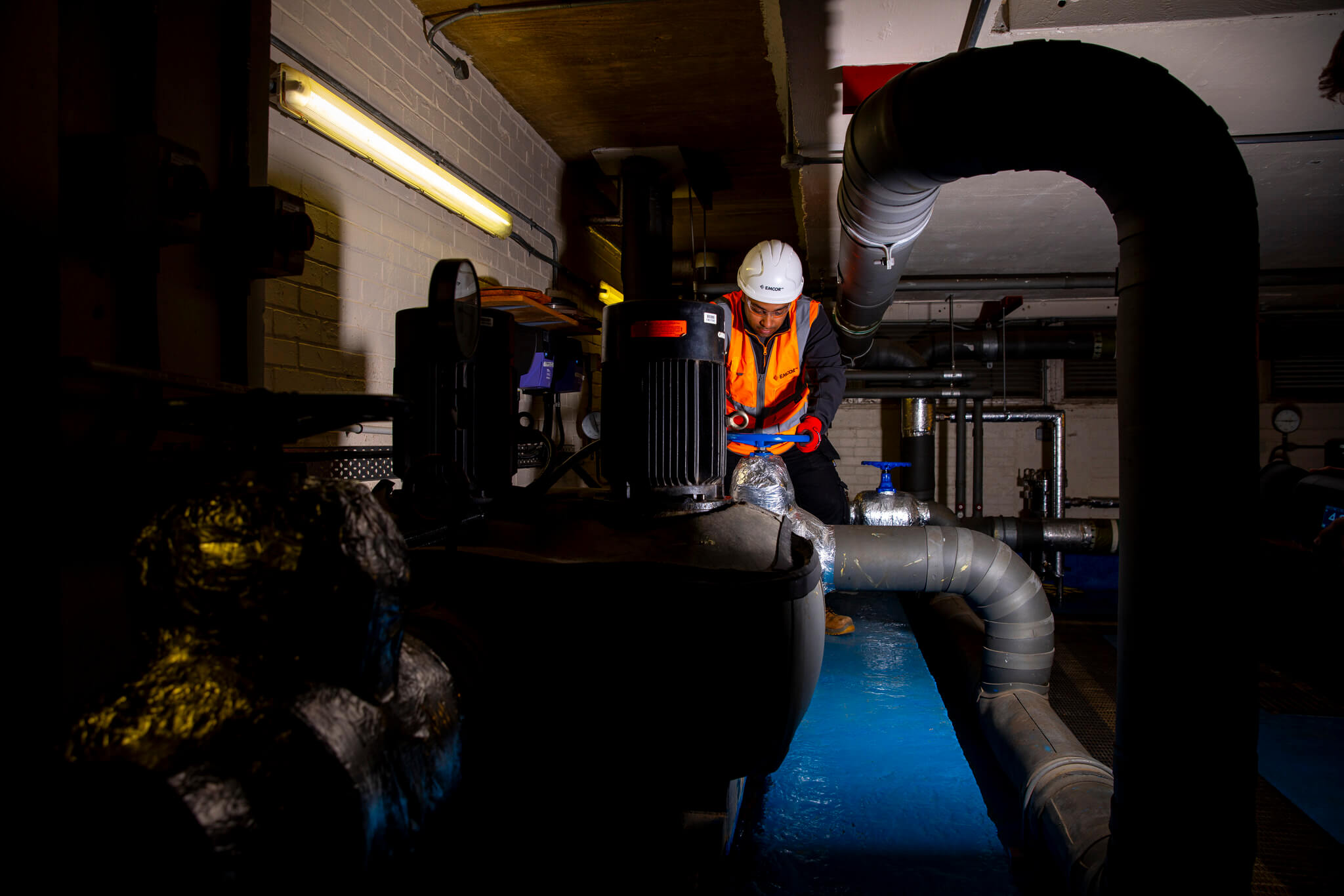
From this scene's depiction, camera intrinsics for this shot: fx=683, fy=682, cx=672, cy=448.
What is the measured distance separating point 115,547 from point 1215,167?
6.56 feet

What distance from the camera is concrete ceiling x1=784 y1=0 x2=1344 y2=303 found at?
7.25ft

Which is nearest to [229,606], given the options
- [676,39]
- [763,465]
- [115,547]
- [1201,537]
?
[115,547]

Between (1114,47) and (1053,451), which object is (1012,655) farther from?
(1053,451)

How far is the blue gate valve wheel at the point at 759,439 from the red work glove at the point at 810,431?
0.10 metres

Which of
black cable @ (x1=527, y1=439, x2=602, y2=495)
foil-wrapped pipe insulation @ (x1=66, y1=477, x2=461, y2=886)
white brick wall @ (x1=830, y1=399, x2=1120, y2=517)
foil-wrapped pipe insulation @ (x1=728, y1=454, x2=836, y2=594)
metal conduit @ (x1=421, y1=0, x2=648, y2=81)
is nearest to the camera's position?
foil-wrapped pipe insulation @ (x1=66, y1=477, x2=461, y2=886)

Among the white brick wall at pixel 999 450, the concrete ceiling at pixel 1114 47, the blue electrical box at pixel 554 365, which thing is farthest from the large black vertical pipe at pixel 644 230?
the white brick wall at pixel 999 450

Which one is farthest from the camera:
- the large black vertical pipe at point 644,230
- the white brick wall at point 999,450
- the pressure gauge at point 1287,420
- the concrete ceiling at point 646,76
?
the white brick wall at point 999,450

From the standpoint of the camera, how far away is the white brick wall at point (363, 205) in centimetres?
218

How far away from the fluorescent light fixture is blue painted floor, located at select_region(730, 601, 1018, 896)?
2.46m

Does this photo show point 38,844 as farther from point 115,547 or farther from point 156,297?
point 156,297

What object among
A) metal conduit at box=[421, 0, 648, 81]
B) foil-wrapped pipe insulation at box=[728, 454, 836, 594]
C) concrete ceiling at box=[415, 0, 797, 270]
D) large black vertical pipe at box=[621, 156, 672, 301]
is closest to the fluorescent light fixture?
metal conduit at box=[421, 0, 648, 81]

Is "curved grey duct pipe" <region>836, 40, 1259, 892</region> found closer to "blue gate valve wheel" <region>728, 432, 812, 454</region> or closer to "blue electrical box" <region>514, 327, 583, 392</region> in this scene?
"blue gate valve wheel" <region>728, 432, 812, 454</region>

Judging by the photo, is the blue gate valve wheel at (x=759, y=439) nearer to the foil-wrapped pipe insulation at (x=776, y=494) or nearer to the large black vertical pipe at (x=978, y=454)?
the foil-wrapped pipe insulation at (x=776, y=494)

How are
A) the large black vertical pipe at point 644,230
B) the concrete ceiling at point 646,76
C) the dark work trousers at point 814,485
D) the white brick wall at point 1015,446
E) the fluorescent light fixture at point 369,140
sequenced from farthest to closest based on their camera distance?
the white brick wall at point 1015,446 < the large black vertical pipe at point 644,230 < the dark work trousers at point 814,485 < the concrete ceiling at point 646,76 < the fluorescent light fixture at point 369,140
